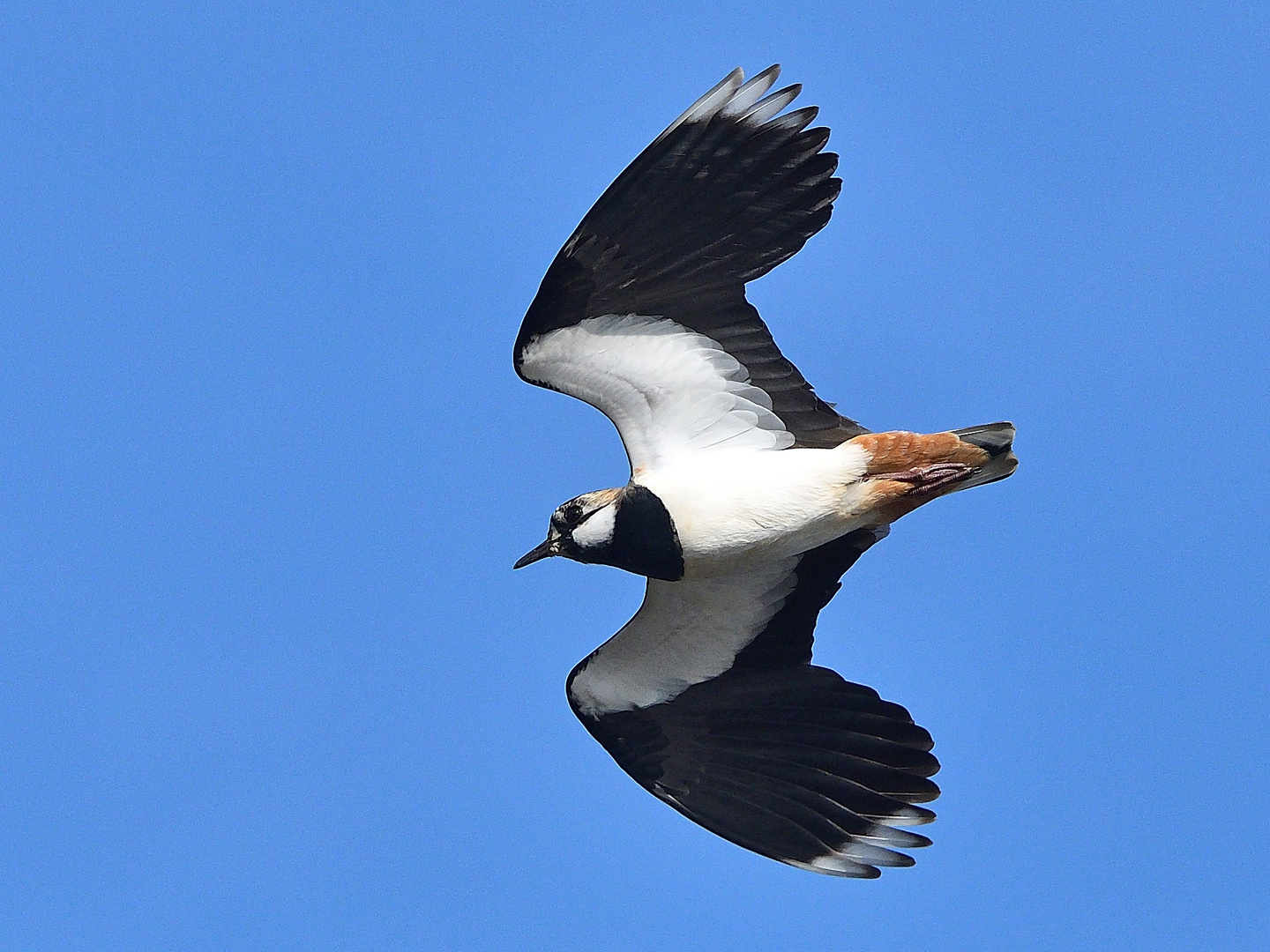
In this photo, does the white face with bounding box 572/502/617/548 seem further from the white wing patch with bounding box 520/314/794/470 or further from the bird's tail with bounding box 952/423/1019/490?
the bird's tail with bounding box 952/423/1019/490

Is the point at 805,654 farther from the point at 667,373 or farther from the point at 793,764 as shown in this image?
the point at 667,373

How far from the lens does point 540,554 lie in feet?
33.8

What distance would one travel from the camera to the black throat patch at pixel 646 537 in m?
9.80

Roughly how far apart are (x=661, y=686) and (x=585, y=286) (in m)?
2.49

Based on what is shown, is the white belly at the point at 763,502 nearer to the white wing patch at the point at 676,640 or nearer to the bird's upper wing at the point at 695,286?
the bird's upper wing at the point at 695,286

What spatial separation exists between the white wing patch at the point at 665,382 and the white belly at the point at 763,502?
190 millimetres

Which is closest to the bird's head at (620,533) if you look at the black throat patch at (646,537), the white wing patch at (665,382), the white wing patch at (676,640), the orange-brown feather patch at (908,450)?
the black throat patch at (646,537)

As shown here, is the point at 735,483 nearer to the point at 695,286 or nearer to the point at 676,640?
the point at 695,286

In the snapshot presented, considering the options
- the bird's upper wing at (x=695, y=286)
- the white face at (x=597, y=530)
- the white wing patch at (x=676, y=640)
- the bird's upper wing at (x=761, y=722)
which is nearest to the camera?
the bird's upper wing at (x=695, y=286)

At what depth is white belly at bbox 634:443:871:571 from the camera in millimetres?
9773

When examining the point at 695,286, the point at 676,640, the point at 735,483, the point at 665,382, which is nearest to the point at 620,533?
the point at 735,483

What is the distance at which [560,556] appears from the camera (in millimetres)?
10281

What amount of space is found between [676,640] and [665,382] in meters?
1.63

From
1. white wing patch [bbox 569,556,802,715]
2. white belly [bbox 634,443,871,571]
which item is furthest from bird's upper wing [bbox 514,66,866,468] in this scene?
white wing patch [bbox 569,556,802,715]
